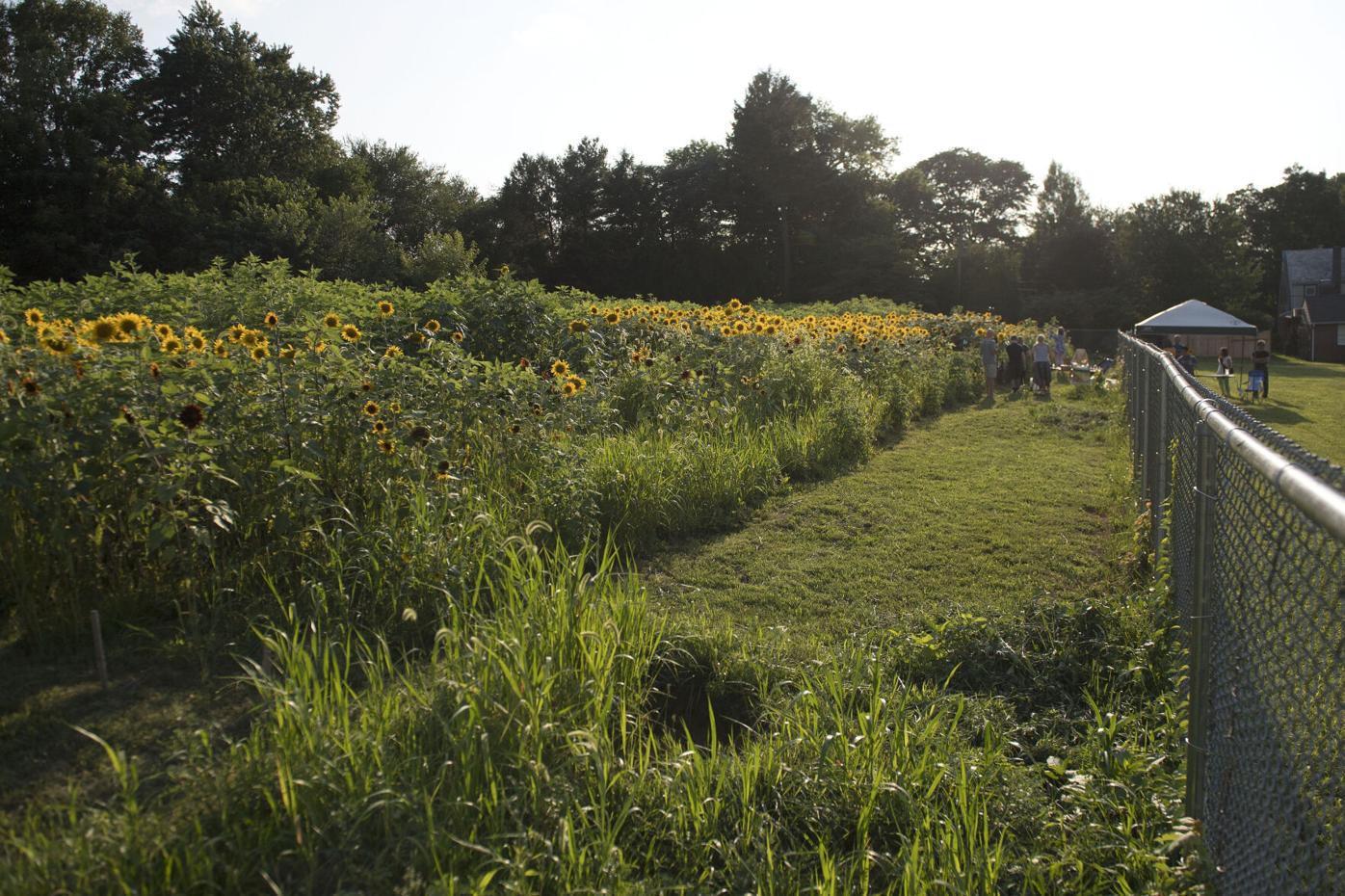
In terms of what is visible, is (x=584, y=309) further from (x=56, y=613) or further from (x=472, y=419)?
(x=56, y=613)

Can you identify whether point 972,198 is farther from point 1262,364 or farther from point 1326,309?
point 1262,364

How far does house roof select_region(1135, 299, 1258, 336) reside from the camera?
21531 millimetres

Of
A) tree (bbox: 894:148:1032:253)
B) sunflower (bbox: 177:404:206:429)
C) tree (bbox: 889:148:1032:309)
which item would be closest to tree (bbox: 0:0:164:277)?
A: sunflower (bbox: 177:404:206:429)

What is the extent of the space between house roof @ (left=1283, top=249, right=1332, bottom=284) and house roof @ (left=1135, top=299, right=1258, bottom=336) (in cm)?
4203

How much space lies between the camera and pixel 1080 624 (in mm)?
4348

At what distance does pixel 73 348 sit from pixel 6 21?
46.8 meters

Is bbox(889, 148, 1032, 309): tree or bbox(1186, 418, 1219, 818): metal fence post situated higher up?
bbox(889, 148, 1032, 309): tree

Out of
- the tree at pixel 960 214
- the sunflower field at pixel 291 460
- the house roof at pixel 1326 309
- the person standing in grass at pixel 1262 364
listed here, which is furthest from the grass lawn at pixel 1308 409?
the tree at pixel 960 214

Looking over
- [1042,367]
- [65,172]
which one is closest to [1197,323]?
[1042,367]

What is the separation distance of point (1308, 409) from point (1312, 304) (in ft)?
110

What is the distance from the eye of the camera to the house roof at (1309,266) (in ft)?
184

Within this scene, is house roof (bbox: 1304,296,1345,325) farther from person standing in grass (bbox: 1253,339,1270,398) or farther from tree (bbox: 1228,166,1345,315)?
person standing in grass (bbox: 1253,339,1270,398)

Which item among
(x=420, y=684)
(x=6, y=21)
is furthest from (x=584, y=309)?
(x=6, y=21)

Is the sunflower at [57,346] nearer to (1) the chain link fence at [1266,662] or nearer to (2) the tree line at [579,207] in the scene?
(1) the chain link fence at [1266,662]
